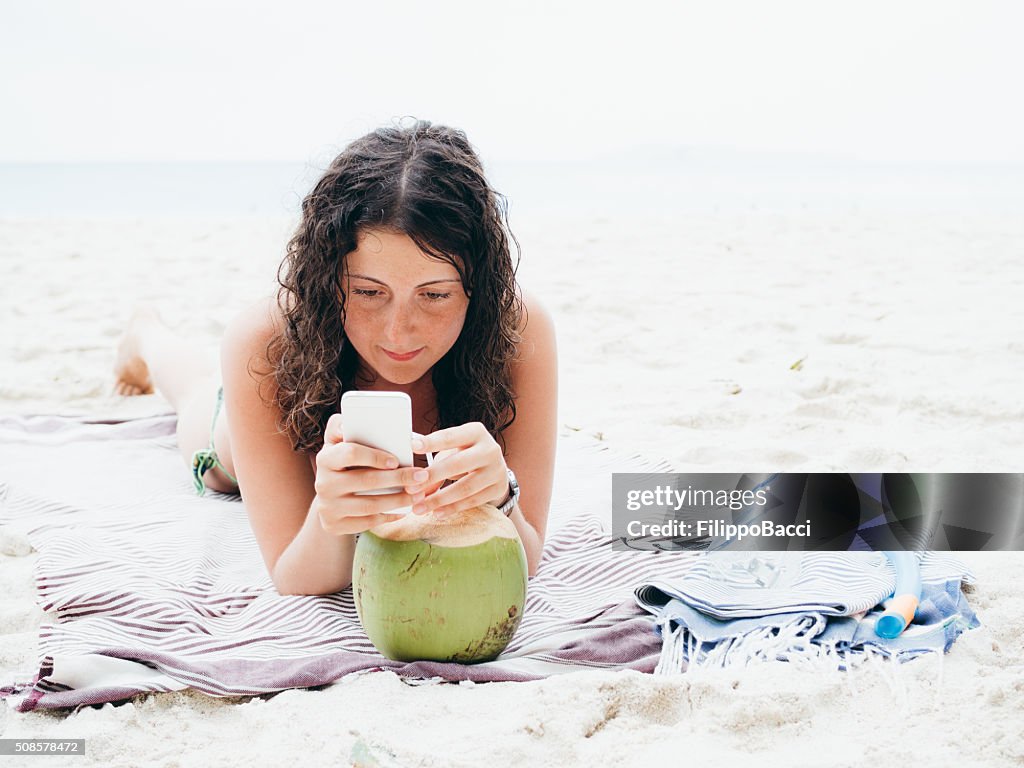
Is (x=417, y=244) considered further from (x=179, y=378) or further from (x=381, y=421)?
(x=179, y=378)

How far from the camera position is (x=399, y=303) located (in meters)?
1.86

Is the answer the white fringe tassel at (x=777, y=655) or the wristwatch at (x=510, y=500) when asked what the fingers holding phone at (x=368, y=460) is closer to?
the wristwatch at (x=510, y=500)

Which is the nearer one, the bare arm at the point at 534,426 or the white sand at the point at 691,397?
the white sand at the point at 691,397

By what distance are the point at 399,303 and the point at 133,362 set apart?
2.51m

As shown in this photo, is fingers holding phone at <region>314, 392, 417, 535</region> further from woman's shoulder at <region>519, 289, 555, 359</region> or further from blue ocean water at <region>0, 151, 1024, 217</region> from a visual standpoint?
blue ocean water at <region>0, 151, 1024, 217</region>

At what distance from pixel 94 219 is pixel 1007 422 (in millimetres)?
8695

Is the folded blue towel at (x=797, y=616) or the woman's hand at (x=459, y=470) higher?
the woman's hand at (x=459, y=470)

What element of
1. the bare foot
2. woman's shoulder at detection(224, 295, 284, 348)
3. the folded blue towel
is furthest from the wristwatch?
the bare foot

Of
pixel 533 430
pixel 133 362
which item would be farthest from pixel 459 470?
pixel 133 362

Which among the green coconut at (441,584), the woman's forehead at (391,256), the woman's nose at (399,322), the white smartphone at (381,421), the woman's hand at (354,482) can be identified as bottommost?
the green coconut at (441,584)

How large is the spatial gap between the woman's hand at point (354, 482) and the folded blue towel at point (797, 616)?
0.63 m

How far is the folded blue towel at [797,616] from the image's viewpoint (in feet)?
5.98

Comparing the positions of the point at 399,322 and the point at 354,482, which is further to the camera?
the point at 399,322

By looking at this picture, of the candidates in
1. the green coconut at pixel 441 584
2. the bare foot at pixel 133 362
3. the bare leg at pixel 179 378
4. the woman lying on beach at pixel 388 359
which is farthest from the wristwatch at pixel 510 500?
the bare foot at pixel 133 362
